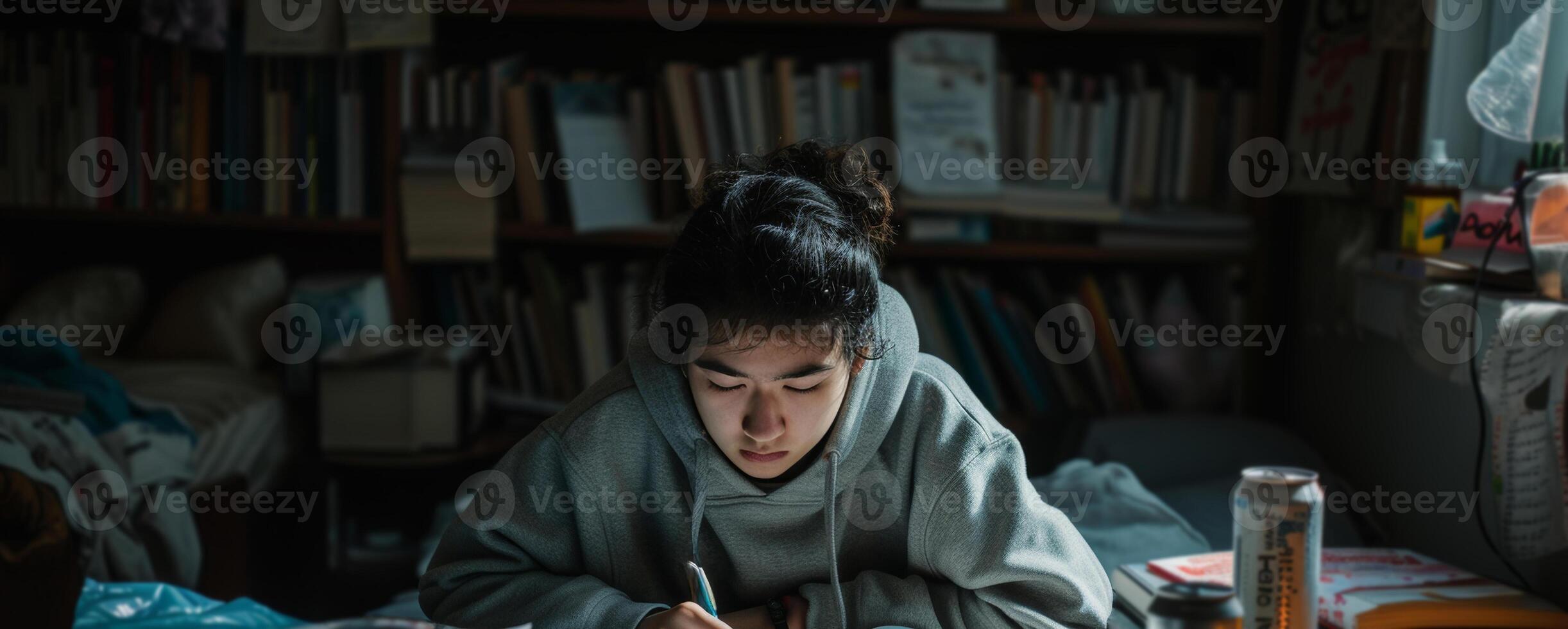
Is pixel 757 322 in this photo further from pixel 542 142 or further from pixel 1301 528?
pixel 542 142

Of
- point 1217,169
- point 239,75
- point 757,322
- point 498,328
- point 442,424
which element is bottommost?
point 442,424

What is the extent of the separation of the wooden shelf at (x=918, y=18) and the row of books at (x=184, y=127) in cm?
42

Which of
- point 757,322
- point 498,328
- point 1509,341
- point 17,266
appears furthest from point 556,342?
point 1509,341

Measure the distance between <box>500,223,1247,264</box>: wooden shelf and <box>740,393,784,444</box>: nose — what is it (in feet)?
4.40

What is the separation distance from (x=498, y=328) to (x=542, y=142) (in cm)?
39

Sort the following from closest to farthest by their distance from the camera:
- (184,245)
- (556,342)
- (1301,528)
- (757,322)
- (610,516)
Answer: (1301,528)
(757,322)
(610,516)
(556,342)
(184,245)

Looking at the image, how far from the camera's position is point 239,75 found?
242 centimetres

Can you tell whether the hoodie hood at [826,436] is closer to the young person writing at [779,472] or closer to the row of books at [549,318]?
the young person writing at [779,472]

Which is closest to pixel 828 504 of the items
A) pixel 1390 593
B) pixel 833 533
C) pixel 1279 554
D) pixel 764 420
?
pixel 833 533

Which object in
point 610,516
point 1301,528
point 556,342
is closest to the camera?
point 1301,528

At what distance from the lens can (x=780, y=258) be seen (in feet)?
3.23

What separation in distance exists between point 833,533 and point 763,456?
0.12 metres

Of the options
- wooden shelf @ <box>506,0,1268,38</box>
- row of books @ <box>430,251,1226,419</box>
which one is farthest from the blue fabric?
wooden shelf @ <box>506,0,1268,38</box>

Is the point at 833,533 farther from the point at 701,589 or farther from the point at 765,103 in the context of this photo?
the point at 765,103
